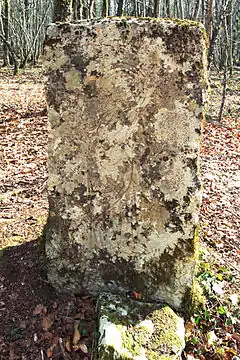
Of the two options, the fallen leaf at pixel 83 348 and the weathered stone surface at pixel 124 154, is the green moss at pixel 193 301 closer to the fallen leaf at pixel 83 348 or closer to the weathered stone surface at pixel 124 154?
the weathered stone surface at pixel 124 154

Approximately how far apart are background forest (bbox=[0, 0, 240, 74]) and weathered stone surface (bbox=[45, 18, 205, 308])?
521cm

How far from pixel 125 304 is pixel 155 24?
83.1 inches

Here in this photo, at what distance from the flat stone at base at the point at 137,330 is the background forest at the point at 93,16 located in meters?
6.07

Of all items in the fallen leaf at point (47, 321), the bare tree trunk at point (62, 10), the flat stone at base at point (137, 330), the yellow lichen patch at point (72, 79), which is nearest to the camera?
the flat stone at base at point (137, 330)

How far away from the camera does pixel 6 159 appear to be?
21.0ft

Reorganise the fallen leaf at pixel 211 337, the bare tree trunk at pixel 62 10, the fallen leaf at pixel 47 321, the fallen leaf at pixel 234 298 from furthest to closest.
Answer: the bare tree trunk at pixel 62 10 < the fallen leaf at pixel 234 298 < the fallen leaf at pixel 211 337 < the fallen leaf at pixel 47 321

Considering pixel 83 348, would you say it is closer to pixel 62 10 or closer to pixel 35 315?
pixel 35 315

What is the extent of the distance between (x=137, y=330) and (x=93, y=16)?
20.0 m

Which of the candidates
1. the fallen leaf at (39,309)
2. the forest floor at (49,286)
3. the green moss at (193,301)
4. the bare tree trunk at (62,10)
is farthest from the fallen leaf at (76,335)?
the bare tree trunk at (62,10)

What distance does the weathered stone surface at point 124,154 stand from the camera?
2652 millimetres

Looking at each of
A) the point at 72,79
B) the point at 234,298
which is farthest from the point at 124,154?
the point at 234,298

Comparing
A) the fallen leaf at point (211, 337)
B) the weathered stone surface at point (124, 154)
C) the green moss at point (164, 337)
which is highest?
the weathered stone surface at point (124, 154)

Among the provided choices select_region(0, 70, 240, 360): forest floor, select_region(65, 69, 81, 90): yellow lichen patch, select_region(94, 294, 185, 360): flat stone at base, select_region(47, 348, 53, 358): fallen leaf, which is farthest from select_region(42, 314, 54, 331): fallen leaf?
select_region(65, 69, 81, 90): yellow lichen patch

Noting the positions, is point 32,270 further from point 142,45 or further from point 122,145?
point 142,45
